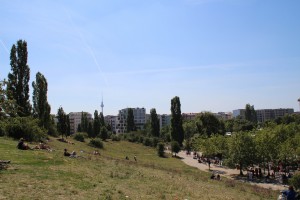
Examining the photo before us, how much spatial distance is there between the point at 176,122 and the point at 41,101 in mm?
36179

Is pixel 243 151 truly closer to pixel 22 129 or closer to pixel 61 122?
pixel 22 129

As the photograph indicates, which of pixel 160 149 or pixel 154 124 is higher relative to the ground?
pixel 154 124

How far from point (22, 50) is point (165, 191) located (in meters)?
42.1

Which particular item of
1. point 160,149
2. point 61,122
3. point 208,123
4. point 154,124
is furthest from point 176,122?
point 61,122

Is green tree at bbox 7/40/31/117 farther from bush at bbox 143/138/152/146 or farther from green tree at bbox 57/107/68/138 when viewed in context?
bush at bbox 143/138/152/146

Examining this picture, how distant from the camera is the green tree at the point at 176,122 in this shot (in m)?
83.9

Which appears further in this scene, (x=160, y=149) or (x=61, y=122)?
(x=61, y=122)

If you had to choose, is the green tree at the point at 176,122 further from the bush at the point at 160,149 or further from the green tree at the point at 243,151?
the green tree at the point at 243,151

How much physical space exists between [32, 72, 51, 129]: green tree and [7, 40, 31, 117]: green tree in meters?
9.81

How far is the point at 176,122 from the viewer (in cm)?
8450

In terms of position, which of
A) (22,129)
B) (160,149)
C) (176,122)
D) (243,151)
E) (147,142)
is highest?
(176,122)

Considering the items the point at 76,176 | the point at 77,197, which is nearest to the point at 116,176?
the point at 76,176

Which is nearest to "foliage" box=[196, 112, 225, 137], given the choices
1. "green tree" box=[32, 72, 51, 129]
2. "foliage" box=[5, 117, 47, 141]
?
"green tree" box=[32, 72, 51, 129]

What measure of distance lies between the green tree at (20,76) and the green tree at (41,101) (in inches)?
386
